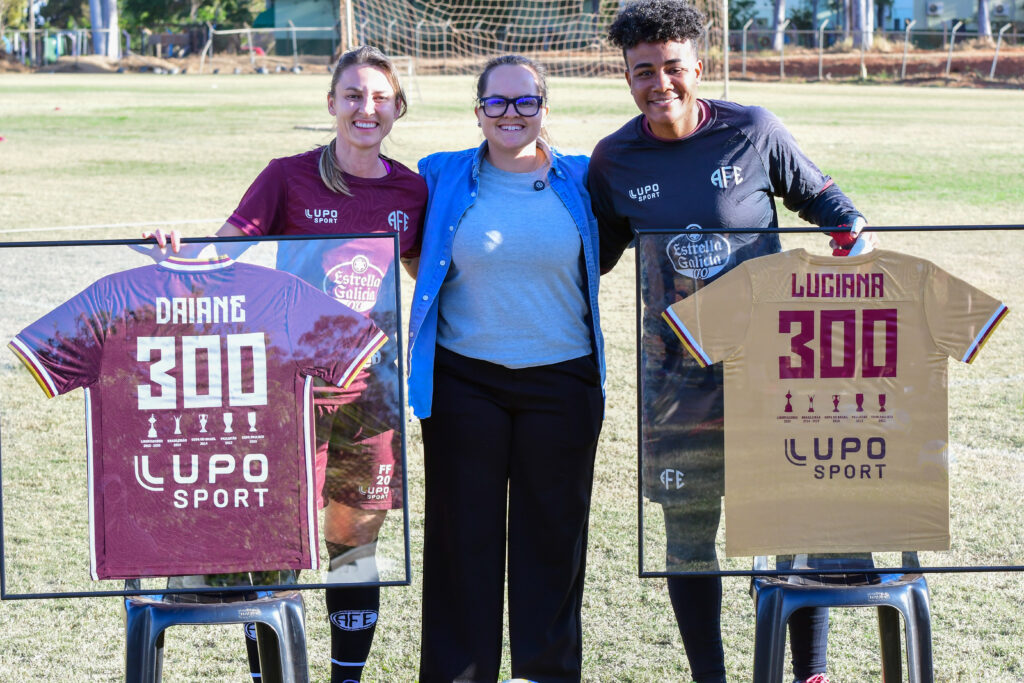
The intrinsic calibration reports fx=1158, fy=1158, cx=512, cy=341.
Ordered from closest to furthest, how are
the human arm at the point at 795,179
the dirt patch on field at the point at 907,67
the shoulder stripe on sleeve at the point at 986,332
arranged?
the shoulder stripe on sleeve at the point at 986,332 → the human arm at the point at 795,179 → the dirt patch on field at the point at 907,67

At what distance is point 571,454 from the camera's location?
329cm

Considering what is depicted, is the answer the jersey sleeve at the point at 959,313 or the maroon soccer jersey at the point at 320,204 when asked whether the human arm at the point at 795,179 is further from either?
the maroon soccer jersey at the point at 320,204

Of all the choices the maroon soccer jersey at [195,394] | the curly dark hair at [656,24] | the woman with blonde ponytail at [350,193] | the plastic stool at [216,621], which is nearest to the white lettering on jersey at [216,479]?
the maroon soccer jersey at [195,394]

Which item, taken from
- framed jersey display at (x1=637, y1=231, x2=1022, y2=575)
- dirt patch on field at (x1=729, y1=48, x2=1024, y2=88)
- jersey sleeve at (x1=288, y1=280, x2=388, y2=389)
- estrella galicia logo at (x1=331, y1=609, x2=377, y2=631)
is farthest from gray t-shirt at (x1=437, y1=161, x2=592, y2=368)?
dirt patch on field at (x1=729, y1=48, x2=1024, y2=88)

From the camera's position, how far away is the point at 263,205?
3191 mm

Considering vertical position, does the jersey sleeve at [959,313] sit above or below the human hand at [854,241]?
below

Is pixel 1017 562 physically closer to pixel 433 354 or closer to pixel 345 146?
pixel 433 354

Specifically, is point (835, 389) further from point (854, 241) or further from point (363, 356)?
point (363, 356)

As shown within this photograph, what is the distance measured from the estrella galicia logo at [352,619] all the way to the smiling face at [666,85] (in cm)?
157

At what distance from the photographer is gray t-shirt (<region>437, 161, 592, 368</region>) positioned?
10.2 feet

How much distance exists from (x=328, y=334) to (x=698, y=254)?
928 mm

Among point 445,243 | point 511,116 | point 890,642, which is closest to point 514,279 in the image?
point 445,243

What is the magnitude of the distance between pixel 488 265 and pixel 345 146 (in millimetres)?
537

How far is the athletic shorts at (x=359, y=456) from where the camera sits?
2.81 meters
